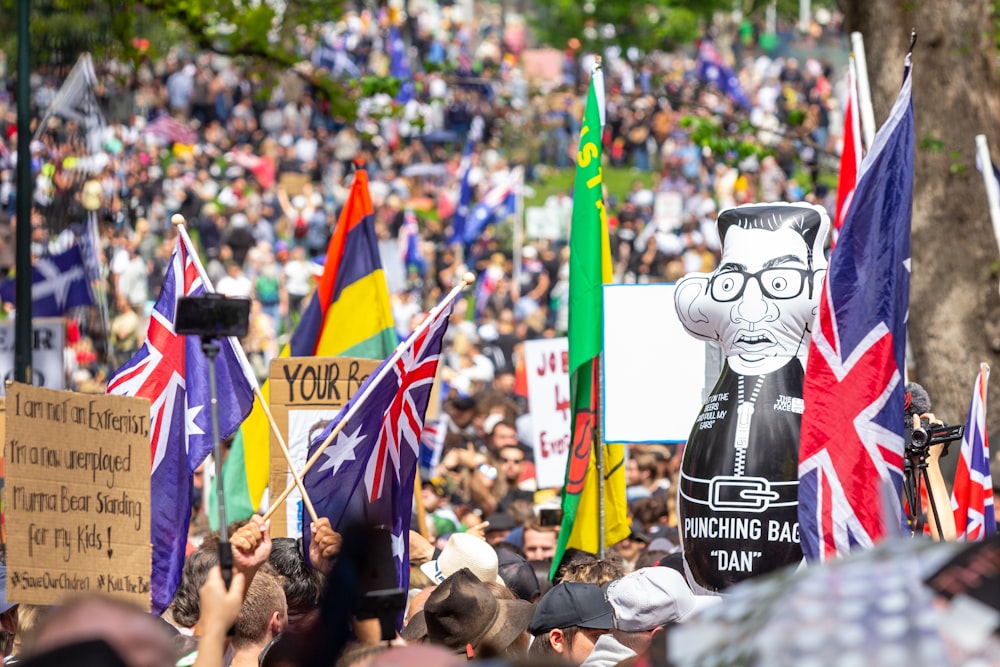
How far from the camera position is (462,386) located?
19438mm

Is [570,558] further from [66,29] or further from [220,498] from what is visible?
[66,29]

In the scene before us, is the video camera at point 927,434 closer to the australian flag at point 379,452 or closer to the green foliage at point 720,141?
the australian flag at point 379,452

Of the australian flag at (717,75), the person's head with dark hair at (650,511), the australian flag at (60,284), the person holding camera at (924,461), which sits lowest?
the person's head with dark hair at (650,511)

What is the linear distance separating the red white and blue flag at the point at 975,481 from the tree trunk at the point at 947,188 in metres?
3.29

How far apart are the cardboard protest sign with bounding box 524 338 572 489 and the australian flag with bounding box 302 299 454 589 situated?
11.5 ft

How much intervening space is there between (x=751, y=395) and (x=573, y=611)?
1.14 metres

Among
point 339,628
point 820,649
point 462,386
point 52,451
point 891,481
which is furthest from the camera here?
point 462,386

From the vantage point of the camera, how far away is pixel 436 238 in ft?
100

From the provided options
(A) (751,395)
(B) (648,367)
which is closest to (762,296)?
(A) (751,395)

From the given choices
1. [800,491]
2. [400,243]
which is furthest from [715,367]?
[400,243]

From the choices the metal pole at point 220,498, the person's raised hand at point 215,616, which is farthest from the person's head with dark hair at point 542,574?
the person's raised hand at point 215,616

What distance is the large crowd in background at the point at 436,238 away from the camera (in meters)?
5.22

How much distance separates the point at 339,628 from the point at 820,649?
130cm

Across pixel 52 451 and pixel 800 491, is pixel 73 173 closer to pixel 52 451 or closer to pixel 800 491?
pixel 52 451
